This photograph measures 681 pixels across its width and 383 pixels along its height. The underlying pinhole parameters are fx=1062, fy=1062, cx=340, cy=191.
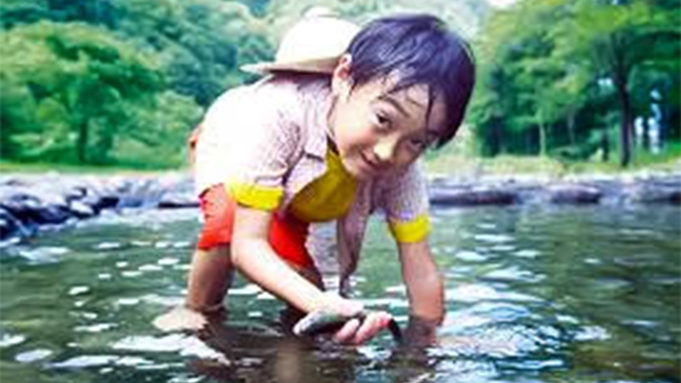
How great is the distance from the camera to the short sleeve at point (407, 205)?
327cm

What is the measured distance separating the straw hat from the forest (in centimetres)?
2190

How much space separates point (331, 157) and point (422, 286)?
63cm

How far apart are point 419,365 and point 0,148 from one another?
26.8 meters

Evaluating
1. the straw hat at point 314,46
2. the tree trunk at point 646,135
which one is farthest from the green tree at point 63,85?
the straw hat at point 314,46

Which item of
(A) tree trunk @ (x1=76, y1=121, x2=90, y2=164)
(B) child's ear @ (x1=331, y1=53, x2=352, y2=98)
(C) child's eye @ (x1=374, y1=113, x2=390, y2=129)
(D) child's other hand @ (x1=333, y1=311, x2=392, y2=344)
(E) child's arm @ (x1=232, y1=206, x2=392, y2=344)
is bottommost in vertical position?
(A) tree trunk @ (x1=76, y1=121, x2=90, y2=164)

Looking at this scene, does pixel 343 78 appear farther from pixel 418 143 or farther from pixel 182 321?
pixel 182 321

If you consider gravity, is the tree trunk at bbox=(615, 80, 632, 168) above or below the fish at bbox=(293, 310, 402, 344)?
below

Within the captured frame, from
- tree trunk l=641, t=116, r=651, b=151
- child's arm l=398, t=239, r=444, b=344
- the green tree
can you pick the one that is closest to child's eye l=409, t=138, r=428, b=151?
child's arm l=398, t=239, r=444, b=344

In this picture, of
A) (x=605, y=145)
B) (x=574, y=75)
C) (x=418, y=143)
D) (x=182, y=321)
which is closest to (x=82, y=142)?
(x=574, y=75)

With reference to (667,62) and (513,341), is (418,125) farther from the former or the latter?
(667,62)

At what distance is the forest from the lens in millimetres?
28312

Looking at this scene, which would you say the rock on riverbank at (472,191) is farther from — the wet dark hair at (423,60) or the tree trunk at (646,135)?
the tree trunk at (646,135)

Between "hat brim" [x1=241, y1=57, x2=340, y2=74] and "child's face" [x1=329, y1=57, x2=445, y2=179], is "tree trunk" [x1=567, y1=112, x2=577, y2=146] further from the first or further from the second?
"child's face" [x1=329, y1=57, x2=445, y2=179]

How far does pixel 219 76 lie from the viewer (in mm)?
42688
